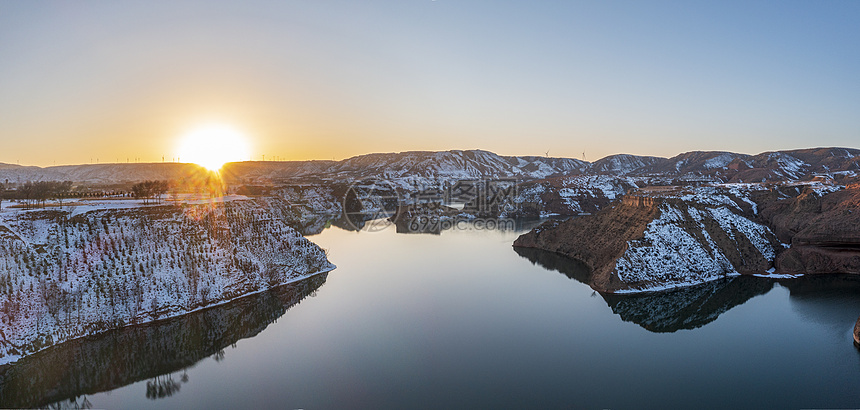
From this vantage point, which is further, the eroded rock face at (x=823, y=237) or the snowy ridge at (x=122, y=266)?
the eroded rock face at (x=823, y=237)

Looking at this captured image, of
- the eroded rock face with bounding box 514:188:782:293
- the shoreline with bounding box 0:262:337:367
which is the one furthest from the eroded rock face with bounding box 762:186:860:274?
the shoreline with bounding box 0:262:337:367

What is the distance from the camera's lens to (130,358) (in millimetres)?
33688

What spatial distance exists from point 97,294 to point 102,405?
15638 millimetres

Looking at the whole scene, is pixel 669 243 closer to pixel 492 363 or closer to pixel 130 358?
pixel 492 363

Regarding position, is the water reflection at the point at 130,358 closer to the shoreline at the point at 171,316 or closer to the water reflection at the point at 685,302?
the shoreline at the point at 171,316

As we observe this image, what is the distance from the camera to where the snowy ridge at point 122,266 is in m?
35.4

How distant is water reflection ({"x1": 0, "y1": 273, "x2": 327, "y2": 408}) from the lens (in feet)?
95.2

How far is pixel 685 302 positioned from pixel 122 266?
61189 mm

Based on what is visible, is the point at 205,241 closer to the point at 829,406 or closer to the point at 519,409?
the point at 519,409

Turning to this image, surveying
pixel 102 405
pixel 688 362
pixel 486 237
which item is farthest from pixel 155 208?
pixel 486 237

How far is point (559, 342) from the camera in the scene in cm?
3597

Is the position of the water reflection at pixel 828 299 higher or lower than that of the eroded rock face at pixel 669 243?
lower

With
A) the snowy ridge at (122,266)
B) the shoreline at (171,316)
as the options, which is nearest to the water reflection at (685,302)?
the shoreline at (171,316)

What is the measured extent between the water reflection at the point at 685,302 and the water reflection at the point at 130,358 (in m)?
37.8
